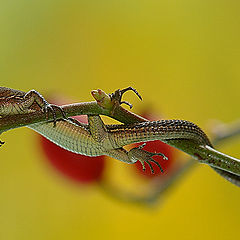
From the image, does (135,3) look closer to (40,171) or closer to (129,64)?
(129,64)

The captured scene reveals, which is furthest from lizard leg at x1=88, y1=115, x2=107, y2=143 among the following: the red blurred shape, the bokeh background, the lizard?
the bokeh background

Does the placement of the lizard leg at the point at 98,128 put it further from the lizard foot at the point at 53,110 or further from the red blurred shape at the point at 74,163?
the red blurred shape at the point at 74,163

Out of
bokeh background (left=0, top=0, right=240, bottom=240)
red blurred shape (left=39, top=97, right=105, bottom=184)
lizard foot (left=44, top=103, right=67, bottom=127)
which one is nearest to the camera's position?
lizard foot (left=44, top=103, right=67, bottom=127)

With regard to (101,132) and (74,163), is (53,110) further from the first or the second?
(74,163)

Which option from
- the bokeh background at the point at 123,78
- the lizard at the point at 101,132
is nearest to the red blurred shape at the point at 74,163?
the lizard at the point at 101,132

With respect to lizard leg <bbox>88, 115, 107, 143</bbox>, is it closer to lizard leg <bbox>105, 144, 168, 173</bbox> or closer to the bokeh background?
lizard leg <bbox>105, 144, 168, 173</bbox>

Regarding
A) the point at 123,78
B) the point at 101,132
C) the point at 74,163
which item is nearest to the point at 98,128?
the point at 101,132

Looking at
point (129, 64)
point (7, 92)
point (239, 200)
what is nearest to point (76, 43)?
point (129, 64)

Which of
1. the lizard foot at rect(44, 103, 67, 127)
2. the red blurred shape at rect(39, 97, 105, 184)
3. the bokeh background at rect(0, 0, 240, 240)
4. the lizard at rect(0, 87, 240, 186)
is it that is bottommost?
the lizard foot at rect(44, 103, 67, 127)
